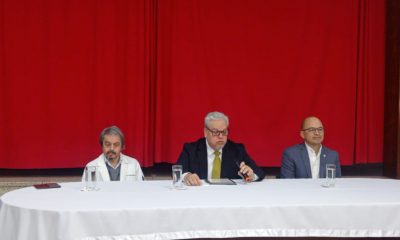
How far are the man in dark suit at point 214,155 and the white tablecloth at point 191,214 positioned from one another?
574 millimetres

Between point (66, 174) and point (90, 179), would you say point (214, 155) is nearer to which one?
point (90, 179)

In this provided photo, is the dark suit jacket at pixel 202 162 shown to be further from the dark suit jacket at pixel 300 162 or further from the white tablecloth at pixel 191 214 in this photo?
the white tablecloth at pixel 191 214

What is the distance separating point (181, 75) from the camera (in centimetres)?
476

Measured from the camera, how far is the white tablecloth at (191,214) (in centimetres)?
209

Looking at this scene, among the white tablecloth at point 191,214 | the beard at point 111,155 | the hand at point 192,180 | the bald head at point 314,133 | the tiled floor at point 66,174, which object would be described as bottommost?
the tiled floor at point 66,174

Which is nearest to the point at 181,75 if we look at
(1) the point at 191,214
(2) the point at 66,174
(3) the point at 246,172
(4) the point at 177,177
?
(2) the point at 66,174

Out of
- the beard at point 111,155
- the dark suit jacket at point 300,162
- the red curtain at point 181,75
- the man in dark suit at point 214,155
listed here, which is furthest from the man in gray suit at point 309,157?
the red curtain at point 181,75

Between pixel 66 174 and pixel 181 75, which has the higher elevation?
pixel 181 75

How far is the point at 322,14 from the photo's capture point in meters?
4.91

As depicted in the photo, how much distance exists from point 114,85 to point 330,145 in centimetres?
217

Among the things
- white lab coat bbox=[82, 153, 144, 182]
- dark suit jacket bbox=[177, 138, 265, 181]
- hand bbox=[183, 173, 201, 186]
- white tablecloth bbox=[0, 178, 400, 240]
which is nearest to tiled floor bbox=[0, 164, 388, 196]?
white lab coat bbox=[82, 153, 144, 182]

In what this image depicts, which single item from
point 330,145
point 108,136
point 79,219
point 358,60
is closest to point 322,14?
point 358,60

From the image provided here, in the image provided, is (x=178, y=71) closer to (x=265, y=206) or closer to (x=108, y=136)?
(x=108, y=136)

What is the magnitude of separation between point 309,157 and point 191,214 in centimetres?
136
